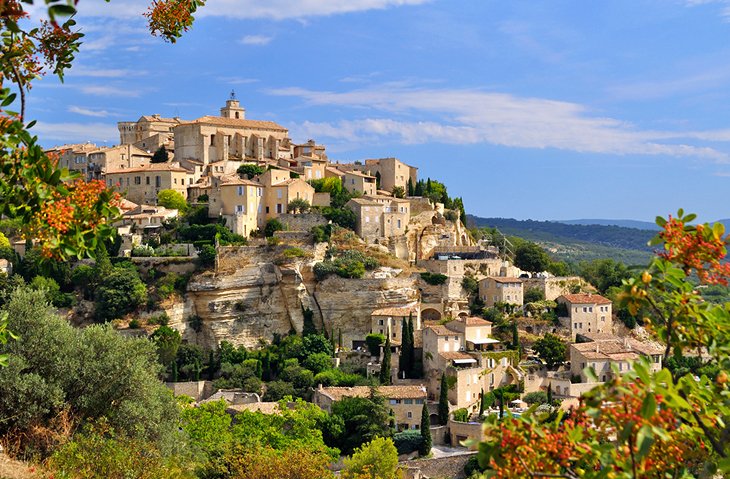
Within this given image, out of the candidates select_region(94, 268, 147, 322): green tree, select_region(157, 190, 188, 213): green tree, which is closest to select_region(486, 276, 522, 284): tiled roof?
select_region(157, 190, 188, 213): green tree

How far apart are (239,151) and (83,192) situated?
189ft

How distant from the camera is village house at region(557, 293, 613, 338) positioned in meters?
50.9

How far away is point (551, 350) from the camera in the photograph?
152 ft

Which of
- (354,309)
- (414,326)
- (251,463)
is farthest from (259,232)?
(251,463)

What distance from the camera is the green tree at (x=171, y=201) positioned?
55.7 m

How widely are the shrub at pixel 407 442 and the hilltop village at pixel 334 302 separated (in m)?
0.10

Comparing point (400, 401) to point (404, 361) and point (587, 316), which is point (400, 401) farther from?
point (587, 316)

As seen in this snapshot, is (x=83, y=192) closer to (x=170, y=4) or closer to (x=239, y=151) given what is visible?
(x=170, y=4)

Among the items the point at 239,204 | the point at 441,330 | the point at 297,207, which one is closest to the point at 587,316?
the point at 441,330

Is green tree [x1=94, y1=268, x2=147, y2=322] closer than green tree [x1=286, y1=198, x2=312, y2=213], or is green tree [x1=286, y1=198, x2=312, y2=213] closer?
green tree [x1=94, y1=268, x2=147, y2=322]

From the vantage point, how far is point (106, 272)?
1953 inches

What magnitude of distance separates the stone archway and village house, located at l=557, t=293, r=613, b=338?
761 centimetres

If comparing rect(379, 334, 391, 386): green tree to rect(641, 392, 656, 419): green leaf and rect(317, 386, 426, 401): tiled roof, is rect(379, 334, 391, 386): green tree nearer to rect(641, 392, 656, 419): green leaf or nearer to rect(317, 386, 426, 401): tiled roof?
rect(317, 386, 426, 401): tiled roof

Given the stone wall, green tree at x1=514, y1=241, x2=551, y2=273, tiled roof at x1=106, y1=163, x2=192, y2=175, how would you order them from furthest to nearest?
green tree at x1=514, y1=241, x2=551, y2=273, tiled roof at x1=106, y1=163, x2=192, y2=175, the stone wall
